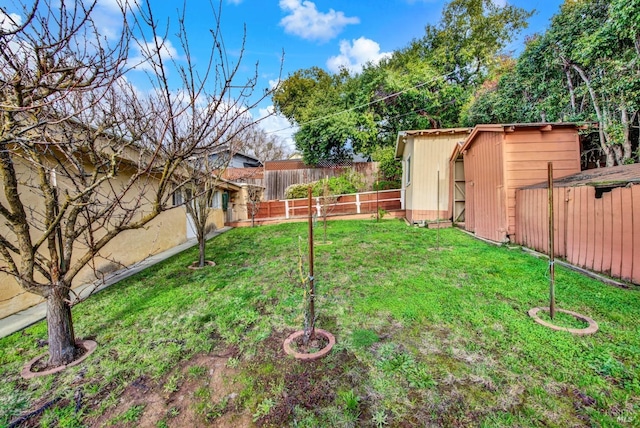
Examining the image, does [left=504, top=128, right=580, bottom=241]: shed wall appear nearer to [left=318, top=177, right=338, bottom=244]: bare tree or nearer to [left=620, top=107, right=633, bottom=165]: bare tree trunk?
[left=620, top=107, right=633, bottom=165]: bare tree trunk

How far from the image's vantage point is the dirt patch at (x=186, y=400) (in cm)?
169

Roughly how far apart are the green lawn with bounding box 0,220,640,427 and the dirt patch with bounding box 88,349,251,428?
15 mm

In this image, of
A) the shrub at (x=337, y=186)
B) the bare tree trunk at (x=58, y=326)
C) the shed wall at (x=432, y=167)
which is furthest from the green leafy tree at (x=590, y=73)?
the bare tree trunk at (x=58, y=326)

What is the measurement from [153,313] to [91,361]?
891 millimetres

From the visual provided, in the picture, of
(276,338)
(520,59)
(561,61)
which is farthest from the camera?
(520,59)

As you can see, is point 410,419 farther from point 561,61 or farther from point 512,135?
point 561,61

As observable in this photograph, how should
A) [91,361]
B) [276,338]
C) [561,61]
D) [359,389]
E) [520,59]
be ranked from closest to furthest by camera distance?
1. [359,389]
2. [91,361]
3. [276,338]
4. [561,61]
5. [520,59]

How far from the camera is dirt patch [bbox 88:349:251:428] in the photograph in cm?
169

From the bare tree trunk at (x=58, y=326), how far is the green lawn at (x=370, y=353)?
0.20 meters

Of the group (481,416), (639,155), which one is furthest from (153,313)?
(639,155)

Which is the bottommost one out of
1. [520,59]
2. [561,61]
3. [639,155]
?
[639,155]

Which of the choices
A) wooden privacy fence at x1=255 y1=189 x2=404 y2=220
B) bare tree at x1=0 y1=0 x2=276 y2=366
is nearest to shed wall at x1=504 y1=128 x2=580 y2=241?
bare tree at x1=0 y1=0 x2=276 y2=366

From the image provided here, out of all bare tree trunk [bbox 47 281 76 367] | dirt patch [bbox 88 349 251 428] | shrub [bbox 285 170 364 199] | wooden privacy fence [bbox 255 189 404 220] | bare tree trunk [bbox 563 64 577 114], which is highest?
bare tree trunk [bbox 563 64 577 114]

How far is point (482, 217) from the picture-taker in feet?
20.8
